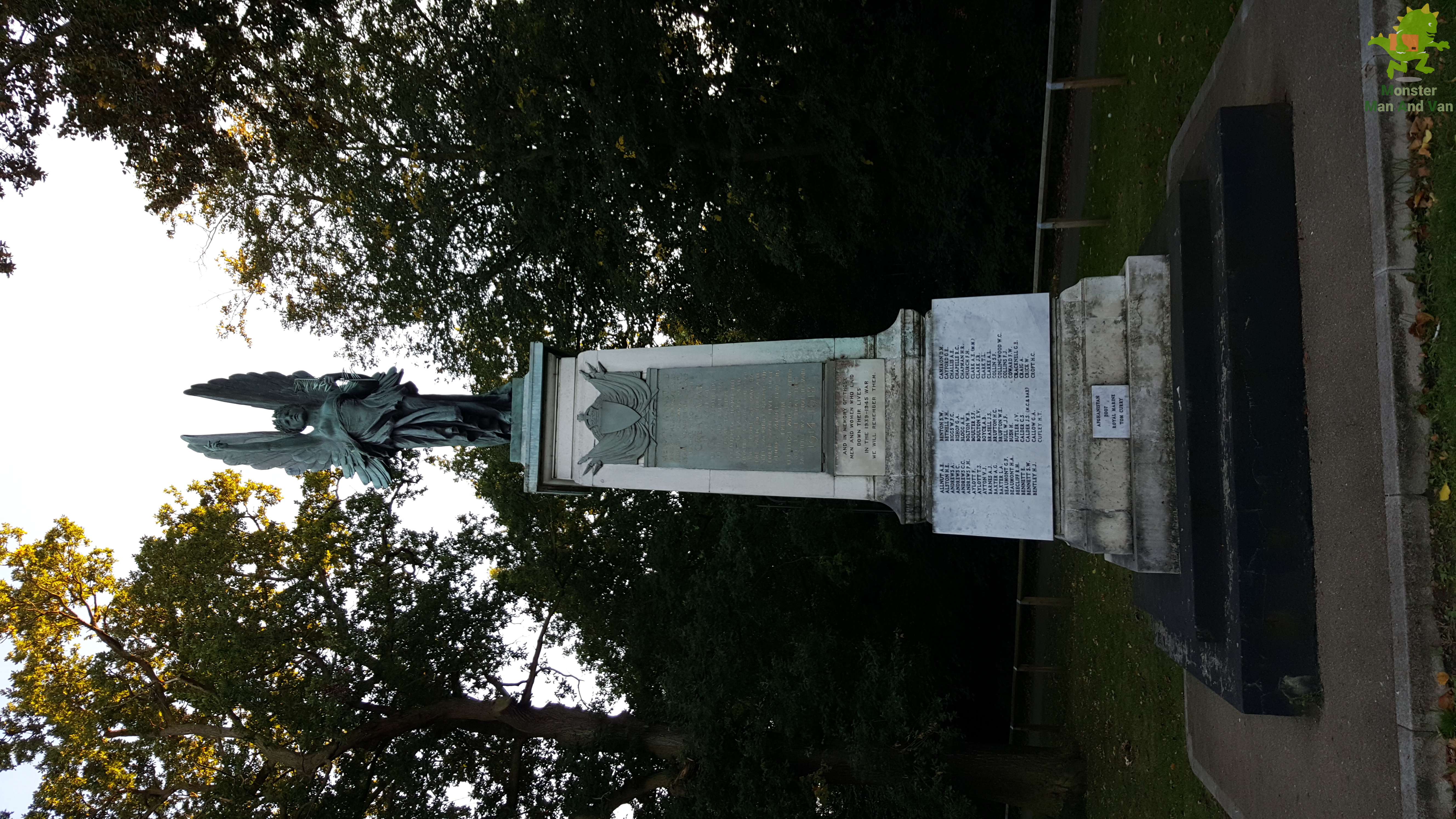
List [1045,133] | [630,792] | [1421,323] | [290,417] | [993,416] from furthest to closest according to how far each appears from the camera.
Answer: [630,792] → [1045,133] → [290,417] → [993,416] → [1421,323]

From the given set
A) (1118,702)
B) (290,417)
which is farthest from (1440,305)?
(290,417)

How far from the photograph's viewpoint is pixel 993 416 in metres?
7.30

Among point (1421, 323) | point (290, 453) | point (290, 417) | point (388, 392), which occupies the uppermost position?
point (1421, 323)

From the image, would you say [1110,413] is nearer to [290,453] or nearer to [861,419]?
[861,419]

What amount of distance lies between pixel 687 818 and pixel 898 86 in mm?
11345

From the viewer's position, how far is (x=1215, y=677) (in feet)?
20.4

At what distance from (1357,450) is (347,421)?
8.79 metres

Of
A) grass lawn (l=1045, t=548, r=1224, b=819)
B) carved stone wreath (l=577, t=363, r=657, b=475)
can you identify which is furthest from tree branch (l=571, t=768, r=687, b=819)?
carved stone wreath (l=577, t=363, r=657, b=475)

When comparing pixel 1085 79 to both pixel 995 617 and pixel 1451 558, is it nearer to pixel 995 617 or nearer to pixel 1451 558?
pixel 1451 558

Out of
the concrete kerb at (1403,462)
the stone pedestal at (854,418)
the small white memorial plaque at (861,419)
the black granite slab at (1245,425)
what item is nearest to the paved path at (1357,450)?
the concrete kerb at (1403,462)

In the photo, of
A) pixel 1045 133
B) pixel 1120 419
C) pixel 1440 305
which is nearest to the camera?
pixel 1440 305

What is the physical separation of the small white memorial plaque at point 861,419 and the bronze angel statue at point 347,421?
3.71m

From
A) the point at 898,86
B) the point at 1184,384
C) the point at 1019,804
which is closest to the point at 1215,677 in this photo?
the point at 1184,384

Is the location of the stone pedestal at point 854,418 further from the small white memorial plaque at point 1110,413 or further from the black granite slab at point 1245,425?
the black granite slab at point 1245,425
